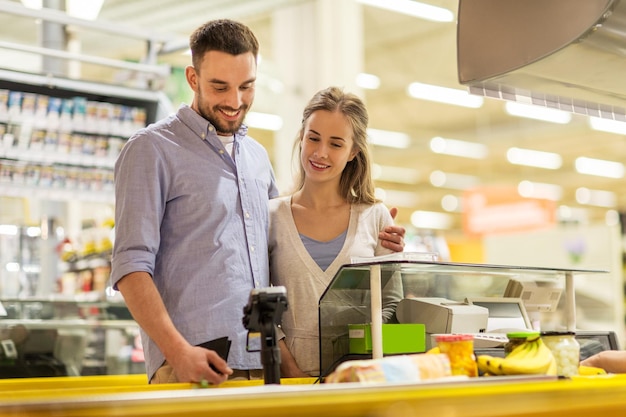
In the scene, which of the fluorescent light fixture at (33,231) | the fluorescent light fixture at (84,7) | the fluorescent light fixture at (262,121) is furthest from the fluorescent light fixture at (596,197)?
the fluorescent light fixture at (33,231)

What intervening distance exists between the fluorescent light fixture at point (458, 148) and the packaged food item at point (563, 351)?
48.5ft

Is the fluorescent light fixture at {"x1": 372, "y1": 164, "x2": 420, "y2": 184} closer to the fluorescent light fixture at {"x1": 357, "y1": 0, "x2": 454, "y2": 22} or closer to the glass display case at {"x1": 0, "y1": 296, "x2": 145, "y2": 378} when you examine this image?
the fluorescent light fixture at {"x1": 357, "y1": 0, "x2": 454, "y2": 22}

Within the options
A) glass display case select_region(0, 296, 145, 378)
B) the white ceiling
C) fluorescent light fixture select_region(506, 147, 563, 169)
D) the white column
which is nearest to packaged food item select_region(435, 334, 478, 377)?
glass display case select_region(0, 296, 145, 378)

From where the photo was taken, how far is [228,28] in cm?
238

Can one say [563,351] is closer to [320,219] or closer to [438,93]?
[320,219]

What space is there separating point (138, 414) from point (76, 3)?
5.59 m

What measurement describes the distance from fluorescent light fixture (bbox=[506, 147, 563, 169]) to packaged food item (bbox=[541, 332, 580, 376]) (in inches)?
623

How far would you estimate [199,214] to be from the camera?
2387mm

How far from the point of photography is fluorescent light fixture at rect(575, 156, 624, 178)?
19.1 meters

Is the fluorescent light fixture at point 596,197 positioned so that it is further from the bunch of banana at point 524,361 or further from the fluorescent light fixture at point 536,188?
the bunch of banana at point 524,361

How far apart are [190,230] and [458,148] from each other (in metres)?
15.4

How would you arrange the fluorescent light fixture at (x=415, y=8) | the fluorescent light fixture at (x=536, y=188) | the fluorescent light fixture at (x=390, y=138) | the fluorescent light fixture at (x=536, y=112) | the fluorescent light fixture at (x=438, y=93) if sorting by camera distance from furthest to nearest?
the fluorescent light fixture at (x=536, y=188), the fluorescent light fixture at (x=390, y=138), the fluorescent light fixture at (x=536, y=112), the fluorescent light fixture at (x=438, y=93), the fluorescent light fixture at (x=415, y=8)

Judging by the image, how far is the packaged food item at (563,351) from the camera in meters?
2.02

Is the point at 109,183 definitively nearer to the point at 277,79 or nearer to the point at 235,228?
the point at 235,228
